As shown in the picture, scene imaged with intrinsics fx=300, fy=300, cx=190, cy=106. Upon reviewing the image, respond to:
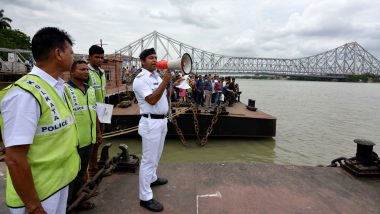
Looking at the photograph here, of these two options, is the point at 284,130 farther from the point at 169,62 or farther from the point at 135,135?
the point at 169,62

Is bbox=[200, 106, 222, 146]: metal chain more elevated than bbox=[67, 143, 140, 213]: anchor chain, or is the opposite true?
bbox=[67, 143, 140, 213]: anchor chain

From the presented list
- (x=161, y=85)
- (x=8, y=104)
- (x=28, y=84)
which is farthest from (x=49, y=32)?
(x=161, y=85)

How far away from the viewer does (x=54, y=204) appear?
5.33 ft

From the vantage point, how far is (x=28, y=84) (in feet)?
4.77

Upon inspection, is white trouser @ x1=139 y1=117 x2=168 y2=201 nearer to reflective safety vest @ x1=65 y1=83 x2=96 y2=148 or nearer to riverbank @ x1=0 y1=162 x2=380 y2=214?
riverbank @ x1=0 y1=162 x2=380 y2=214

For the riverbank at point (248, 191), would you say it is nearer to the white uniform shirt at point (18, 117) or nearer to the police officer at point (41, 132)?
the police officer at point (41, 132)

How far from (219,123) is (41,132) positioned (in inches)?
363

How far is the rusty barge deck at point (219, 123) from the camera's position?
33.3 ft

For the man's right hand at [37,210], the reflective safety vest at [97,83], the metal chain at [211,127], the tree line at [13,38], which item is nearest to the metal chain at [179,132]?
the metal chain at [211,127]

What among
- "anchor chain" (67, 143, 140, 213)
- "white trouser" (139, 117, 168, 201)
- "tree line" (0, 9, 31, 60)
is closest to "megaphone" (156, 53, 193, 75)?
"white trouser" (139, 117, 168, 201)

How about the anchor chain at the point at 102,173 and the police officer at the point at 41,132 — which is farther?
the anchor chain at the point at 102,173

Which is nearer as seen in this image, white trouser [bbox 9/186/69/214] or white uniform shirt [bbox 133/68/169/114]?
white trouser [bbox 9/186/69/214]

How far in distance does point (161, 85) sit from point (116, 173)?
1.62 metres

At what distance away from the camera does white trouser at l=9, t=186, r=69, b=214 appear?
1540mm
